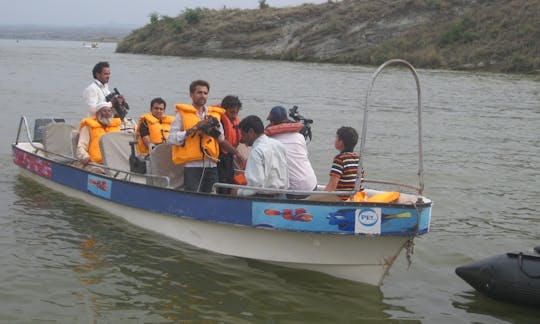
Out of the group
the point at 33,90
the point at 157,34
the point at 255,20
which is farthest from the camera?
the point at 157,34

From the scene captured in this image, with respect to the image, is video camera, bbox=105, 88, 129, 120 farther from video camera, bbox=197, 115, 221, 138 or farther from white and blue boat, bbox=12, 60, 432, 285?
video camera, bbox=197, 115, 221, 138

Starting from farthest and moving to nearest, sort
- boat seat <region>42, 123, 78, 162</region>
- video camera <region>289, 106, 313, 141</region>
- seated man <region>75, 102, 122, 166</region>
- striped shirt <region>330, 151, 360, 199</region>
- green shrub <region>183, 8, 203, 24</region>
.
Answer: green shrub <region>183, 8, 203, 24</region>, boat seat <region>42, 123, 78, 162</region>, seated man <region>75, 102, 122, 166</region>, video camera <region>289, 106, 313, 141</region>, striped shirt <region>330, 151, 360, 199</region>

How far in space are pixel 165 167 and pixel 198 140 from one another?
106cm

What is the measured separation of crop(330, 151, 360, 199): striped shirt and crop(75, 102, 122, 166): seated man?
4.27 metres

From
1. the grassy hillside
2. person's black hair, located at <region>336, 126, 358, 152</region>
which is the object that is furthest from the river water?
the grassy hillside

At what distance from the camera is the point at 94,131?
1046cm

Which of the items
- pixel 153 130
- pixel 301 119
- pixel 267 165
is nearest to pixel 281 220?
pixel 267 165

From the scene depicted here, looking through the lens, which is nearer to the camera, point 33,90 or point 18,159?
point 18,159

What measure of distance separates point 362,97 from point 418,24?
2614 cm

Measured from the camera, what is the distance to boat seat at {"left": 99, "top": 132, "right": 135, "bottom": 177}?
10195 millimetres

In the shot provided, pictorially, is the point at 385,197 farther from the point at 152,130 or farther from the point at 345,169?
the point at 152,130

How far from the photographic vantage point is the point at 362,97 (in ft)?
90.6

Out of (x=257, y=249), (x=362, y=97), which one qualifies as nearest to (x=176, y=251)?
(x=257, y=249)

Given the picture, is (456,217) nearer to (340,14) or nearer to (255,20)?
(340,14)
